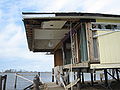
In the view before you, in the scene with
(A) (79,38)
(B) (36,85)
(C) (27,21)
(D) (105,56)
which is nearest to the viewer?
(D) (105,56)

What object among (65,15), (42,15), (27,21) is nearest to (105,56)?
(65,15)

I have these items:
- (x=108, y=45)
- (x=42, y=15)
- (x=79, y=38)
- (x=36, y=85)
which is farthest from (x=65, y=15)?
(x=36, y=85)

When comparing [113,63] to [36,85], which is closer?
[113,63]

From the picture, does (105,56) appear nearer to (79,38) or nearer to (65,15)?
(79,38)

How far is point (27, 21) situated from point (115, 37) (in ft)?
14.5

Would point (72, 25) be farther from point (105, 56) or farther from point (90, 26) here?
point (105, 56)

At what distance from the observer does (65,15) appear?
8211mm

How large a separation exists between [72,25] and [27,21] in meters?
2.86

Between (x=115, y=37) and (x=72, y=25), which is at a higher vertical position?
(x=72, y=25)

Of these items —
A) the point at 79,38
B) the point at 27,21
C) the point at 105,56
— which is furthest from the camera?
the point at 79,38

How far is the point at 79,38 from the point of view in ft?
30.6

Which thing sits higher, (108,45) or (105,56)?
(108,45)

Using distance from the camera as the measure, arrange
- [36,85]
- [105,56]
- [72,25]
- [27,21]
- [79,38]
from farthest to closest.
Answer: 1. [36,85]
2. [72,25]
3. [79,38]
4. [27,21]
5. [105,56]

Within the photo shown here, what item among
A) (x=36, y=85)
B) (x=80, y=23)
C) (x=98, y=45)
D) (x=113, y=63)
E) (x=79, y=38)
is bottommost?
(x=36, y=85)
